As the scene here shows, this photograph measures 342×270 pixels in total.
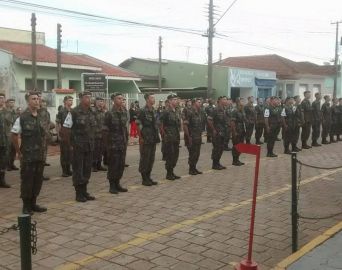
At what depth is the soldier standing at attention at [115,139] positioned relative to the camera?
786 centimetres

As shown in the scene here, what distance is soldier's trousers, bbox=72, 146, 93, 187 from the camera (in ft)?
23.6

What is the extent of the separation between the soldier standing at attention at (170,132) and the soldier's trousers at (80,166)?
88.6 inches

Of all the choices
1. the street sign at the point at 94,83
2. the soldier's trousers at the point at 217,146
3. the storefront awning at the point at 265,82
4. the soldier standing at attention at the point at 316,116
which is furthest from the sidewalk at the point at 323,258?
the storefront awning at the point at 265,82

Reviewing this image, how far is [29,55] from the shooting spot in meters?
23.6

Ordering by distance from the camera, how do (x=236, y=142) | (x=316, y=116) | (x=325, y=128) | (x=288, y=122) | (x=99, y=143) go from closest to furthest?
(x=99, y=143), (x=236, y=142), (x=288, y=122), (x=316, y=116), (x=325, y=128)

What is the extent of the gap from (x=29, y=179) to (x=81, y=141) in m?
1.06

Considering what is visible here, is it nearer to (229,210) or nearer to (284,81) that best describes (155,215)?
(229,210)

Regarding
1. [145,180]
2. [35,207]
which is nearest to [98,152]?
[145,180]

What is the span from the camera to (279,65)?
44062 mm

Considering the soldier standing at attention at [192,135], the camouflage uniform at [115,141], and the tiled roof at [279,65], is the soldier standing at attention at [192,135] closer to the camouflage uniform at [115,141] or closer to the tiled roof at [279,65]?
the camouflage uniform at [115,141]

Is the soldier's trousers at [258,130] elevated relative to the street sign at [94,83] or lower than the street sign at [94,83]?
lower

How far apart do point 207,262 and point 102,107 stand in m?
6.12

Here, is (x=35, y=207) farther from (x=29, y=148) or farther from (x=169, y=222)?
(x=169, y=222)

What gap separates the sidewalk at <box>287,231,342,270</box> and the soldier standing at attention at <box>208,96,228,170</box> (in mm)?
5582
